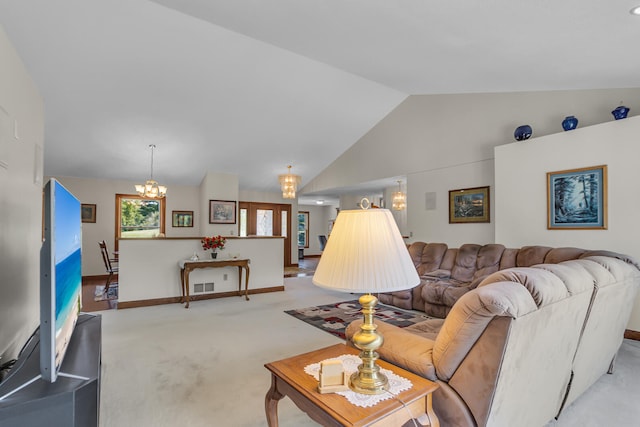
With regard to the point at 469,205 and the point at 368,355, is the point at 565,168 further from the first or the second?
the point at 368,355

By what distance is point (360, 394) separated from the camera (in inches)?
51.3

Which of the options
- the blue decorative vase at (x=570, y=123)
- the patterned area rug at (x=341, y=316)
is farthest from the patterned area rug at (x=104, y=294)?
the blue decorative vase at (x=570, y=123)

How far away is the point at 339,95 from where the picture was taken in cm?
534

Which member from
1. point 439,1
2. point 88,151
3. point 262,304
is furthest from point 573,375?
point 88,151

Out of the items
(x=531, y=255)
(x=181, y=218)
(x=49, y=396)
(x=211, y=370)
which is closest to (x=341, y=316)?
(x=211, y=370)

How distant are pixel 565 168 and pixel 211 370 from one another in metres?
4.40

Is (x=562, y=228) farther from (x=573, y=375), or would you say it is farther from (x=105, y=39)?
(x=105, y=39)

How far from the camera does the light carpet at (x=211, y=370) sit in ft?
6.80

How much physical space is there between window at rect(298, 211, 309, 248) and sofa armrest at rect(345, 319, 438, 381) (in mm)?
10954

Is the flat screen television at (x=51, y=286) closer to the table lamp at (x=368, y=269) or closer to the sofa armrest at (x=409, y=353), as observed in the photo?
the table lamp at (x=368, y=269)

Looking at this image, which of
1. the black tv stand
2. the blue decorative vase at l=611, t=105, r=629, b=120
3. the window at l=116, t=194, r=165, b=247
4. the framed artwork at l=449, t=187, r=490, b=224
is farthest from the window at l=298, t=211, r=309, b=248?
the black tv stand

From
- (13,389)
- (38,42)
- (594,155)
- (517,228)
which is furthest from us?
(517,228)

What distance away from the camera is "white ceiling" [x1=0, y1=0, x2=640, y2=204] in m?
2.67

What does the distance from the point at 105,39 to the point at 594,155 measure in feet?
17.8
